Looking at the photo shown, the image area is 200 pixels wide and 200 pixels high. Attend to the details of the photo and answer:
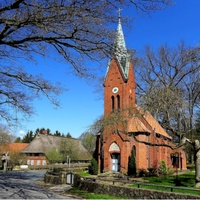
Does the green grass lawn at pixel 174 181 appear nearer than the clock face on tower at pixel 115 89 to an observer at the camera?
Yes

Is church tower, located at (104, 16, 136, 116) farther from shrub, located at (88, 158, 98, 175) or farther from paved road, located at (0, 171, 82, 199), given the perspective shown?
paved road, located at (0, 171, 82, 199)

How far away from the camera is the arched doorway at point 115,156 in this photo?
3281 cm

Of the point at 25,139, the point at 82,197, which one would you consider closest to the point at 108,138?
the point at 82,197

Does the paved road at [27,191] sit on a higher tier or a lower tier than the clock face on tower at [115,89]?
lower

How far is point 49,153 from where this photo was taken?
5338 centimetres

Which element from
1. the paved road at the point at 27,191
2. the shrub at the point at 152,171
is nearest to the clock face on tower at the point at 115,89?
the shrub at the point at 152,171

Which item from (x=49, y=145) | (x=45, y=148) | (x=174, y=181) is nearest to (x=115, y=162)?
(x=174, y=181)

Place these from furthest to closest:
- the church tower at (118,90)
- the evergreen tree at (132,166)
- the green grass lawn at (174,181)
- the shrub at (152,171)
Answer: the church tower at (118,90) → the shrub at (152,171) → the evergreen tree at (132,166) → the green grass lawn at (174,181)

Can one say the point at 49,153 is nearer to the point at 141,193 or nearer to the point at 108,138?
the point at 108,138

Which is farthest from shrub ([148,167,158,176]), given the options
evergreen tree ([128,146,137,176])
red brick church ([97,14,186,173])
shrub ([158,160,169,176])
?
evergreen tree ([128,146,137,176])

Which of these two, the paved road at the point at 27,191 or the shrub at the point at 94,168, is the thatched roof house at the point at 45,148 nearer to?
the shrub at the point at 94,168

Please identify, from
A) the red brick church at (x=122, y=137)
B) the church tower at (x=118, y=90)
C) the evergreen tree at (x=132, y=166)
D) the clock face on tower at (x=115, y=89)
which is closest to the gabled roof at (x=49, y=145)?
the red brick church at (x=122, y=137)

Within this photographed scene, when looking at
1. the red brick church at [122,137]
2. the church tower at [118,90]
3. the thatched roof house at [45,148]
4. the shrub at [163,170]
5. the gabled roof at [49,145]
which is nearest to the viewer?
the shrub at [163,170]

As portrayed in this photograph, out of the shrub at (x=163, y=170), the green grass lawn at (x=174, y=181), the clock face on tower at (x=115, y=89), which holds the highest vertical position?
the clock face on tower at (x=115, y=89)
